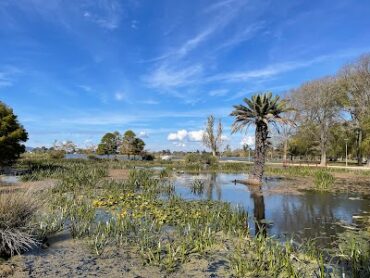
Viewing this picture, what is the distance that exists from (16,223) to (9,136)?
19490 mm

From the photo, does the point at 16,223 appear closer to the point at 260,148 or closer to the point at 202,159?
the point at 260,148

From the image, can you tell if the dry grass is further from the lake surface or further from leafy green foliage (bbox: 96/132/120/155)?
leafy green foliage (bbox: 96/132/120/155)

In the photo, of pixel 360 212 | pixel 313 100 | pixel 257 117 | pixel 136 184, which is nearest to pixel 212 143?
pixel 313 100

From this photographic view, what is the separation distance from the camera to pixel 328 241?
9258 millimetres

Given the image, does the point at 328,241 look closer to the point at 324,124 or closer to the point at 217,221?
the point at 217,221

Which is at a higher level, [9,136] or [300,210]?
[9,136]

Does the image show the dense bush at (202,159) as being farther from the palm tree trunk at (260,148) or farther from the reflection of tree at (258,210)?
the reflection of tree at (258,210)

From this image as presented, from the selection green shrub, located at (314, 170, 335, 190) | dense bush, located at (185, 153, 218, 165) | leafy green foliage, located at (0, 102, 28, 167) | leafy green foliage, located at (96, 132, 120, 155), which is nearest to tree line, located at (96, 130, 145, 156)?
leafy green foliage, located at (96, 132, 120, 155)

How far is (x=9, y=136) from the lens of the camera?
2388 centimetres

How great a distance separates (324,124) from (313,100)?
4003mm

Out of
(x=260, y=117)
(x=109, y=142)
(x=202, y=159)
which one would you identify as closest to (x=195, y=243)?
(x=260, y=117)

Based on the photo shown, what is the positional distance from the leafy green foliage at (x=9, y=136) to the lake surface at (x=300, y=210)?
13.2m

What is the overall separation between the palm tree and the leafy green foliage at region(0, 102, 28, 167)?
1603cm

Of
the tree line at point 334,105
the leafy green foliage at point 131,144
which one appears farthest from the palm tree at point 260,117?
the leafy green foliage at point 131,144
